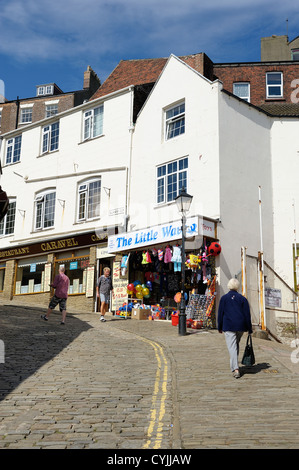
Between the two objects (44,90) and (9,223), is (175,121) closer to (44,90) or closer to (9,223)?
(9,223)

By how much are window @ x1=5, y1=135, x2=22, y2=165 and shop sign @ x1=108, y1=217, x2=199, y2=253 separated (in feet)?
37.8

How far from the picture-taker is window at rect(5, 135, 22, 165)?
29.9 meters

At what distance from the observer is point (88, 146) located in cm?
2566

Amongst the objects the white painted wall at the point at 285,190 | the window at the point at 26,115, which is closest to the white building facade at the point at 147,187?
the white painted wall at the point at 285,190

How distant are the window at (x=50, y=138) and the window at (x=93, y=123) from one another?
217 cm

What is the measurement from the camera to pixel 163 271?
20.3m

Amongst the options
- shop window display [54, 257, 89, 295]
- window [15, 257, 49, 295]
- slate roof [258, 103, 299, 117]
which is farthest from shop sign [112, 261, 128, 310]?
slate roof [258, 103, 299, 117]

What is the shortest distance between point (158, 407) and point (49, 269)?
62.3 feet

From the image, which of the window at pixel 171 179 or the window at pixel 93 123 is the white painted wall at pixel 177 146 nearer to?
the window at pixel 171 179

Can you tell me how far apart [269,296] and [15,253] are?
46.8 feet

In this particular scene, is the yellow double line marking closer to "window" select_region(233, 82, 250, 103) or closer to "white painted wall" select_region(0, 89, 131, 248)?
"white painted wall" select_region(0, 89, 131, 248)

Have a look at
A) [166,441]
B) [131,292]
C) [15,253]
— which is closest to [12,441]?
[166,441]

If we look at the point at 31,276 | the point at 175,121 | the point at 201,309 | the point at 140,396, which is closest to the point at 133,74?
the point at 175,121

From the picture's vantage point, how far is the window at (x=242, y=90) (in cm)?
2733
